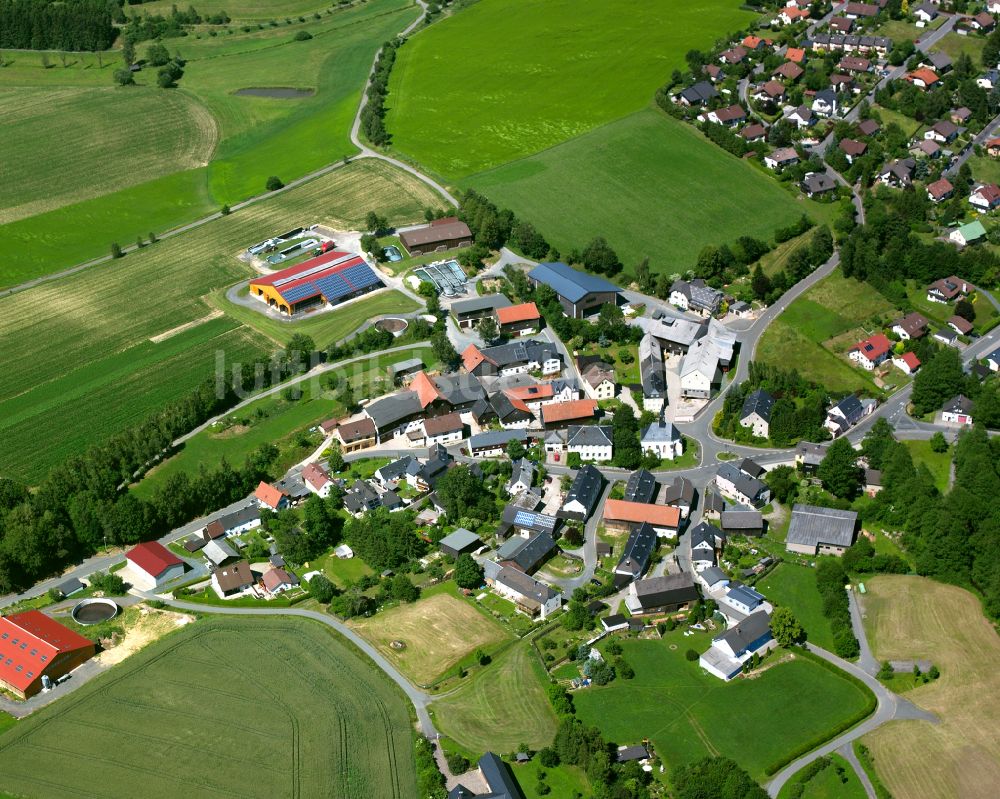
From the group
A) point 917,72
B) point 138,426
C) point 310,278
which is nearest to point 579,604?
point 138,426

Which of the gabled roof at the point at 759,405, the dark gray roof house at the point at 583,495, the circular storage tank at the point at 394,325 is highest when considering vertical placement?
the gabled roof at the point at 759,405

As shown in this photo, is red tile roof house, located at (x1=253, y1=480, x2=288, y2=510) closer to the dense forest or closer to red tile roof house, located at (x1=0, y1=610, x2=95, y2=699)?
red tile roof house, located at (x1=0, y1=610, x2=95, y2=699)

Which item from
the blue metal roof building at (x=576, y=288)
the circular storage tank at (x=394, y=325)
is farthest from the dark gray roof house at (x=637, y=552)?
the circular storage tank at (x=394, y=325)

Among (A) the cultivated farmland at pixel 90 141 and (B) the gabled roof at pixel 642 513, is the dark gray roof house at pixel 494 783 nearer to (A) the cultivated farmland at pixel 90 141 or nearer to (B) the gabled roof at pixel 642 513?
(B) the gabled roof at pixel 642 513

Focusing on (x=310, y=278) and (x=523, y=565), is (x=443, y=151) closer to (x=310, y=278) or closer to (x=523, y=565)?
(x=310, y=278)

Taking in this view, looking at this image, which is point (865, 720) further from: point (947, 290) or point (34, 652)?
point (947, 290)

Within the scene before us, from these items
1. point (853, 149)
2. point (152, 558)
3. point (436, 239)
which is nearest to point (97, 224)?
point (436, 239)
